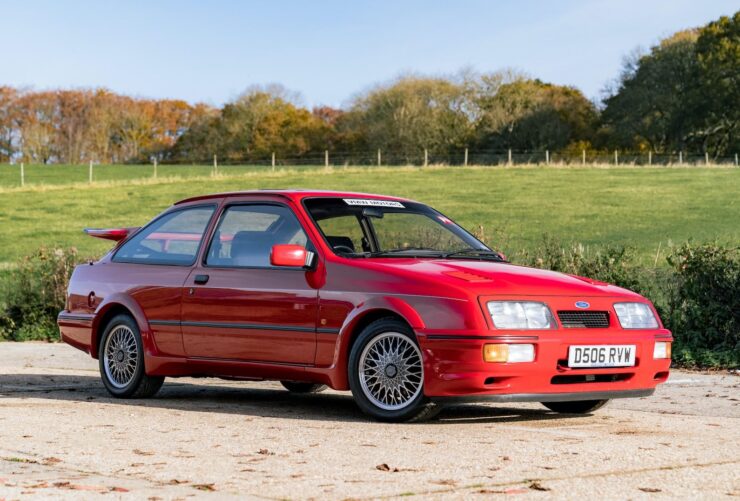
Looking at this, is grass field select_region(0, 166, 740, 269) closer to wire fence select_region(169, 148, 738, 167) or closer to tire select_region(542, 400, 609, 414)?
wire fence select_region(169, 148, 738, 167)

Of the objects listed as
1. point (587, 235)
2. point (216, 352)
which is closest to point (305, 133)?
point (587, 235)

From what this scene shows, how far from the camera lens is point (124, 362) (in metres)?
9.77

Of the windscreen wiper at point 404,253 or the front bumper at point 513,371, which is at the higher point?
the windscreen wiper at point 404,253

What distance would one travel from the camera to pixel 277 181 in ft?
176

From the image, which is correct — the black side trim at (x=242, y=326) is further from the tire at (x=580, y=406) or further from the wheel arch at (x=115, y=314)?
the tire at (x=580, y=406)

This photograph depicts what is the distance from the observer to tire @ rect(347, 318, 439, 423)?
7.73m

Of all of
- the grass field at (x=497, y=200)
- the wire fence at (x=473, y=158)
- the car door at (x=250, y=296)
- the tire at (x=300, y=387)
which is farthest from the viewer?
the wire fence at (x=473, y=158)

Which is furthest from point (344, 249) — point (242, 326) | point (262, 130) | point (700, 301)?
point (262, 130)

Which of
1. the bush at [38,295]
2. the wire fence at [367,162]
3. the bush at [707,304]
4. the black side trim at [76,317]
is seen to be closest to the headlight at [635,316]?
the bush at [707,304]

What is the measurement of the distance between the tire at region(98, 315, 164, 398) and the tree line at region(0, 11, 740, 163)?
63.4 metres

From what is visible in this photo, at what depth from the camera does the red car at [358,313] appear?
752 centimetres

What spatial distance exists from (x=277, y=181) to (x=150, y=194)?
6078 mm

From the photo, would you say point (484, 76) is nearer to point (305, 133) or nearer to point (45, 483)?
point (305, 133)

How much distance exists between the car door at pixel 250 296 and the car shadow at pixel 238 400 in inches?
17.5
